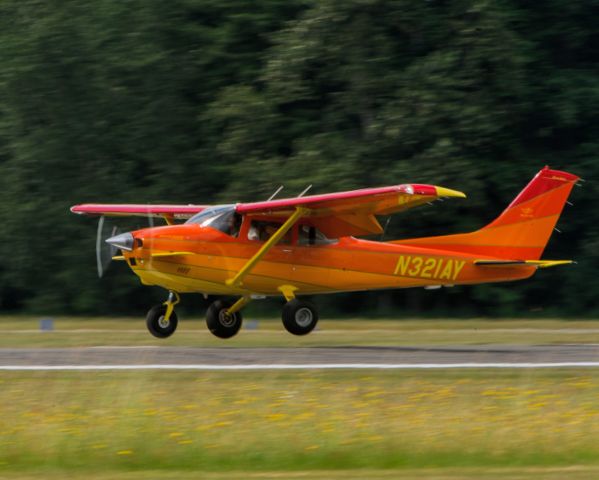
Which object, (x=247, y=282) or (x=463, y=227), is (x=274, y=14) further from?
(x=247, y=282)

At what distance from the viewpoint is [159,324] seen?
62.1 ft

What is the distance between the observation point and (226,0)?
3181 cm

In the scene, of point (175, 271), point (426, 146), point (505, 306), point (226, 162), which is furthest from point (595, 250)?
point (175, 271)

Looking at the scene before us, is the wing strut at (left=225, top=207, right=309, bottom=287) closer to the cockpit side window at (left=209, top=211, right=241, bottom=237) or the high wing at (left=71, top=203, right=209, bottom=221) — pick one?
the cockpit side window at (left=209, top=211, right=241, bottom=237)

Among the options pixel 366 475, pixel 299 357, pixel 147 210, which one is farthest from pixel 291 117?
Answer: pixel 366 475

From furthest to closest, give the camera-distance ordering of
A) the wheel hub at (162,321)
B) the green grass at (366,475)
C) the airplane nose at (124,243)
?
the wheel hub at (162,321) → the airplane nose at (124,243) → the green grass at (366,475)

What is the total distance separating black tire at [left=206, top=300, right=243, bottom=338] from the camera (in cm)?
1927

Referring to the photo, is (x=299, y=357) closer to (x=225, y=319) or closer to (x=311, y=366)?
(x=311, y=366)

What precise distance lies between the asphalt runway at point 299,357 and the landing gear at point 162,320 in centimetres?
161

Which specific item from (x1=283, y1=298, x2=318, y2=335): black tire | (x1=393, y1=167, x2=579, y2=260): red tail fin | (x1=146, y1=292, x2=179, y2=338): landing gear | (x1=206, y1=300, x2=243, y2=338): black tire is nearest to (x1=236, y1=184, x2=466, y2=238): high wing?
(x1=393, y1=167, x2=579, y2=260): red tail fin

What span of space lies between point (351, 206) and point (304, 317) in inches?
83.1

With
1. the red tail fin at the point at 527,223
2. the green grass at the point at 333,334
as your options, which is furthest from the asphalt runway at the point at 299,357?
the red tail fin at the point at 527,223

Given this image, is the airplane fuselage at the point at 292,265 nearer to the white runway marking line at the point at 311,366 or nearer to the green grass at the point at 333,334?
the green grass at the point at 333,334

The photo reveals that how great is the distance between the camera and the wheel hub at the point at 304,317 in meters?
18.5
